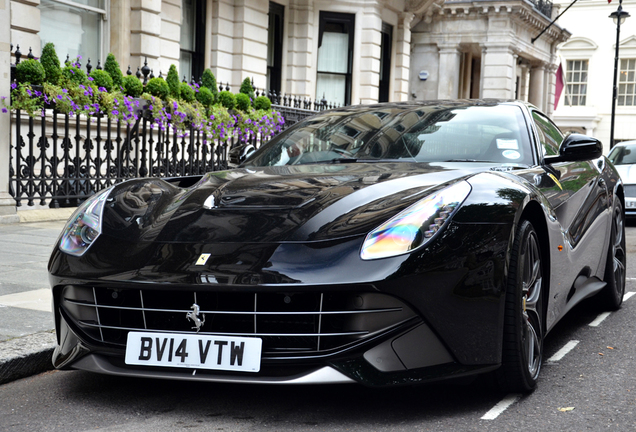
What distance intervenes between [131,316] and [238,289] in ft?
1.65

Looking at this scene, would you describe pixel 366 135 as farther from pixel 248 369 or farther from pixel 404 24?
pixel 404 24

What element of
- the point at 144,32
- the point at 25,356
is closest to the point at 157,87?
the point at 144,32

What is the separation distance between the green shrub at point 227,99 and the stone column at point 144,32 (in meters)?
2.29

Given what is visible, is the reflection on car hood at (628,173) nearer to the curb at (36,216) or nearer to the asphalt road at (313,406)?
the curb at (36,216)

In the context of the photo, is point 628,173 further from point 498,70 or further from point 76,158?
point 498,70

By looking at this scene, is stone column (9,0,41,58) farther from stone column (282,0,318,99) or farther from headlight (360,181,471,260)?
headlight (360,181,471,260)

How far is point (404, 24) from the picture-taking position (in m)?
24.4

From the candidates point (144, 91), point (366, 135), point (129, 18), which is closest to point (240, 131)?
point (144, 91)

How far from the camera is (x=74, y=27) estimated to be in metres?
14.6

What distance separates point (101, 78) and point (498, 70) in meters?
20.6

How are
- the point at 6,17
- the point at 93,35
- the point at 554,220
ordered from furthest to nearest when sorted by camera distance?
the point at 93,35
the point at 6,17
the point at 554,220

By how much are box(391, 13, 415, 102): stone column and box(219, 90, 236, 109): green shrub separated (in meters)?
11.1

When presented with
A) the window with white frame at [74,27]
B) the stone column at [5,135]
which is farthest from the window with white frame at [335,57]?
the stone column at [5,135]

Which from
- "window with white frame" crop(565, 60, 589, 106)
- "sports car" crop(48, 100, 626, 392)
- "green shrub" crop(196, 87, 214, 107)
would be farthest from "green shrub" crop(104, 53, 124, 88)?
"window with white frame" crop(565, 60, 589, 106)
